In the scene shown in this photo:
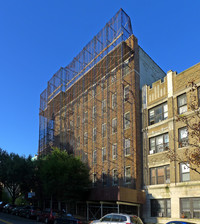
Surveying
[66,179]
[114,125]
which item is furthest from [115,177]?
[114,125]

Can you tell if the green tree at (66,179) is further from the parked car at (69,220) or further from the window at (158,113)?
the window at (158,113)

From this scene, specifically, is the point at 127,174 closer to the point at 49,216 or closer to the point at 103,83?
the point at 49,216

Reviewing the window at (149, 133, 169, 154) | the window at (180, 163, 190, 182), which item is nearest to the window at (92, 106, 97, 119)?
the window at (149, 133, 169, 154)

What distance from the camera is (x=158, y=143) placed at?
28859mm

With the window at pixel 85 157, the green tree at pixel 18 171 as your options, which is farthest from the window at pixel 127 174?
the green tree at pixel 18 171

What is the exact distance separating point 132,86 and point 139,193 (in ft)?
38.3

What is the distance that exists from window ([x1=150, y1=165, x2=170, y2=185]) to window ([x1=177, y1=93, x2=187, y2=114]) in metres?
5.48

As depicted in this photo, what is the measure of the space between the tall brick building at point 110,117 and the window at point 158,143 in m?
1.50

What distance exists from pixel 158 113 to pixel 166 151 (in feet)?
13.6

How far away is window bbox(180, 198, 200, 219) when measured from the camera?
23.9 metres

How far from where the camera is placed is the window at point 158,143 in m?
28.0

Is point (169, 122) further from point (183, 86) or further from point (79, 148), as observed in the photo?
point (79, 148)

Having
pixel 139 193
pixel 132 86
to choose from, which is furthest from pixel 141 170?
pixel 132 86

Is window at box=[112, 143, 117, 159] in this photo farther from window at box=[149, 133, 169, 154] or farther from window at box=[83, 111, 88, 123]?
window at box=[83, 111, 88, 123]
